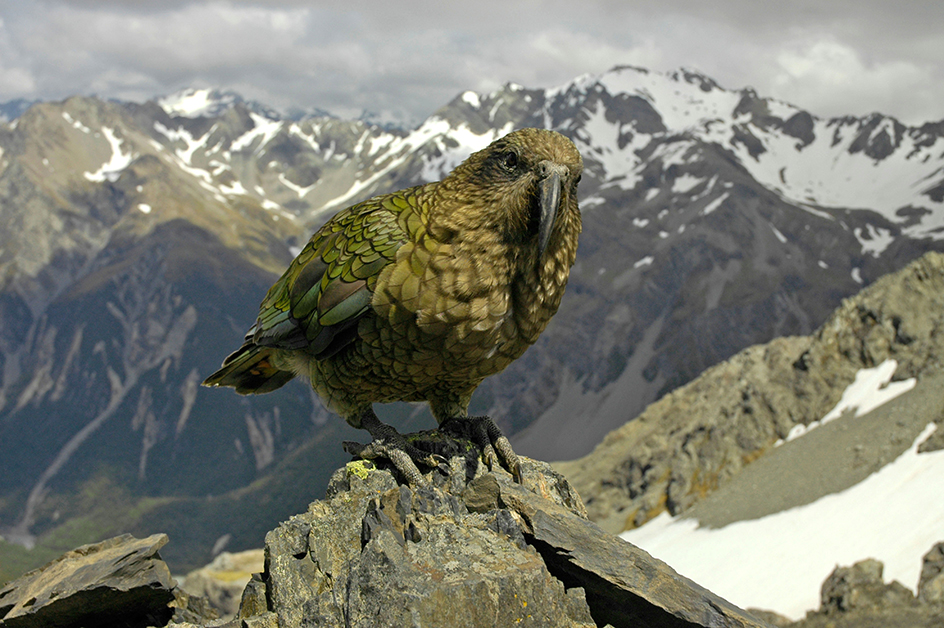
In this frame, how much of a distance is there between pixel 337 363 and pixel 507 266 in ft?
7.93

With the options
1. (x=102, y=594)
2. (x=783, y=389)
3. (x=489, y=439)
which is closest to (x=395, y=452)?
(x=489, y=439)

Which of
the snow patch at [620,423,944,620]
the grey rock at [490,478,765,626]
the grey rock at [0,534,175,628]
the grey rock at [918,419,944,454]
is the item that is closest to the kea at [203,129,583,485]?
the grey rock at [490,478,765,626]

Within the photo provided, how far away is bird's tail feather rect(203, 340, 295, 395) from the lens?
9586mm

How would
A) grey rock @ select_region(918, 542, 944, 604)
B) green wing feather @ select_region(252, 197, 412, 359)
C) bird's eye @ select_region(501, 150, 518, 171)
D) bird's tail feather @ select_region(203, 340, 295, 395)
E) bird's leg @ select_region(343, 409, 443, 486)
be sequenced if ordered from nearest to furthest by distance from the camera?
bird's eye @ select_region(501, 150, 518, 171)
green wing feather @ select_region(252, 197, 412, 359)
bird's leg @ select_region(343, 409, 443, 486)
bird's tail feather @ select_region(203, 340, 295, 395)
grey rock @ select_region(918, 542, 944, 604)

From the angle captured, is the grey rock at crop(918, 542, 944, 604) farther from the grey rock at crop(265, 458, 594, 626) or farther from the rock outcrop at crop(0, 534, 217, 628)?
the rock outcrop at crop(0, 534, 217, 628)

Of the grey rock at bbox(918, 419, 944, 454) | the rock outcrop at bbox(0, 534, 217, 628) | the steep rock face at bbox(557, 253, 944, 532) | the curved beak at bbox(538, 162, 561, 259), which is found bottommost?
the rock outcrop at bbox(0, 534, 217, 628)

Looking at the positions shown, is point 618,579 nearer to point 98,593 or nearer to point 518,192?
point 518,192

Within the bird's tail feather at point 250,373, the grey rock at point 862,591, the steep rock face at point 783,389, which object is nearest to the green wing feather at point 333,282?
the bird's tail feather at point 250,373

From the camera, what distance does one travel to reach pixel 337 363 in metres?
8.20

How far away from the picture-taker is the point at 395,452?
810cm

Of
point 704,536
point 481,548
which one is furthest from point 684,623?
point 704,536

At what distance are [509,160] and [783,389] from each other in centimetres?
8937

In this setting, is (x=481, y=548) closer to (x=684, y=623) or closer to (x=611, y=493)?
(x=684, y=623)

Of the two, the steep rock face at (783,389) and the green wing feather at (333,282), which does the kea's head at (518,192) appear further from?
the steep rock face at (783,389)
